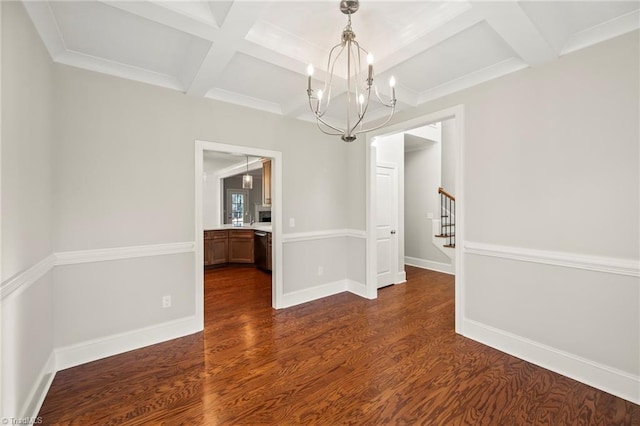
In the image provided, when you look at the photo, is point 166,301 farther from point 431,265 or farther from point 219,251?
point 431,265

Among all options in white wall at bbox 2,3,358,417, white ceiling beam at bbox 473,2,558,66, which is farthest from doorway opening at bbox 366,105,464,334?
white wall at bbox 2,3,358,417

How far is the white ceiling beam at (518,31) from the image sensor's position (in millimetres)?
1743

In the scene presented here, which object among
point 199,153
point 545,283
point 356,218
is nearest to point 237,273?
point 356,218

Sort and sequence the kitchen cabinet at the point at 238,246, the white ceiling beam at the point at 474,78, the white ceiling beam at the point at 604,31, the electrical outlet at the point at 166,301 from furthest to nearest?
the kitchen cabinet at the point at 238,246 → the electrical outlet at the point at 166,301 → the white ceiling beam at the point at 474,78 → the white ceiling beam at the point at 604,31

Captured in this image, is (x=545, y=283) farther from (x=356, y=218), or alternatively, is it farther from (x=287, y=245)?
(x=287, y=245)

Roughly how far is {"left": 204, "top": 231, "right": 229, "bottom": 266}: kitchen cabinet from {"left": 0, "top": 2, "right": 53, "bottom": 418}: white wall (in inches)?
148

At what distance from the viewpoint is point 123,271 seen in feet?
Answer: 8.79

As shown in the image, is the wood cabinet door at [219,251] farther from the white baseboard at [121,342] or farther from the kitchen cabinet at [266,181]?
the white baseboard at [121,342]

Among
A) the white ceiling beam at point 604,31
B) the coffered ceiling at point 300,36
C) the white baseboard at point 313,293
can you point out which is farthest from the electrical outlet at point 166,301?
the white ceiling beam at point 604,31

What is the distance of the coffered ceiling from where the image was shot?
72.5 inches

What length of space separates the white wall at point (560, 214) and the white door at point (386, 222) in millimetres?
1688

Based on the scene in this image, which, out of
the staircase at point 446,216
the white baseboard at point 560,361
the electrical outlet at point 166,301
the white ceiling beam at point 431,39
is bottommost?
the white baseboard at point 560,361

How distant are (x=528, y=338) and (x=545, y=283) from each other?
0.53m

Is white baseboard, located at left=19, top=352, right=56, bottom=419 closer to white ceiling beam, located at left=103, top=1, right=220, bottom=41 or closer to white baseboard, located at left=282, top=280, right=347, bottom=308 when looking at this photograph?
white baseboard, located at left=282, top=280, right=347, bottom=308
